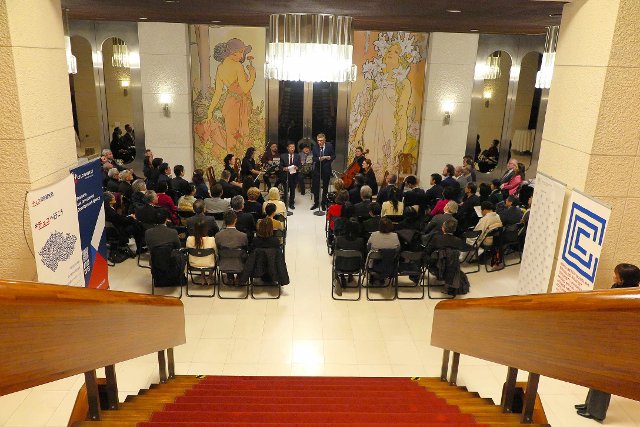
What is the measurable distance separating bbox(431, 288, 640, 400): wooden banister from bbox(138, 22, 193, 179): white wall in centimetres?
1219

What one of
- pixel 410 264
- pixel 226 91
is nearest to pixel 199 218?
pixel 410 264

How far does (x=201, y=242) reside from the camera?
7.47 metres

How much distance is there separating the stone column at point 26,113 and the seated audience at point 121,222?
3.53 metres

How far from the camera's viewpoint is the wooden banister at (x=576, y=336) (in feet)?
5.39

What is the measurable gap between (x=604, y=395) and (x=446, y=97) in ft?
32.6

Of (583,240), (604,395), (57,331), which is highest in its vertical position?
(57,331)

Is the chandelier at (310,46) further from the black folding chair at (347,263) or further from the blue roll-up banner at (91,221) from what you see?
the black folding chair at (347,263)

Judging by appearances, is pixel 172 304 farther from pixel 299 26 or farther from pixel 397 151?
pixel 397 151

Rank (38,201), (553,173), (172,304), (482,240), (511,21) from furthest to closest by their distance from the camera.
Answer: (482,240) < (511,21) < (553,173) < (38,201) < (172,304)

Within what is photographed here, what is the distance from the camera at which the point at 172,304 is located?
4.06m

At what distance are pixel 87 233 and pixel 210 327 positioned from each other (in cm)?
197

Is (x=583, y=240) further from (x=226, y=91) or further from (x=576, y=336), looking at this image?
(x=226, y=91)

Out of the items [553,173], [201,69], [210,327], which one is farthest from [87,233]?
[201,69]

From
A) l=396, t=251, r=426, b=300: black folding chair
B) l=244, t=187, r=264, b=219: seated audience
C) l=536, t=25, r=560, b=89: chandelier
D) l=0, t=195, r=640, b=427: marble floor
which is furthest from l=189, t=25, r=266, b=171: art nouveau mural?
l=536, t=25, r=560, b=89: chandelier
